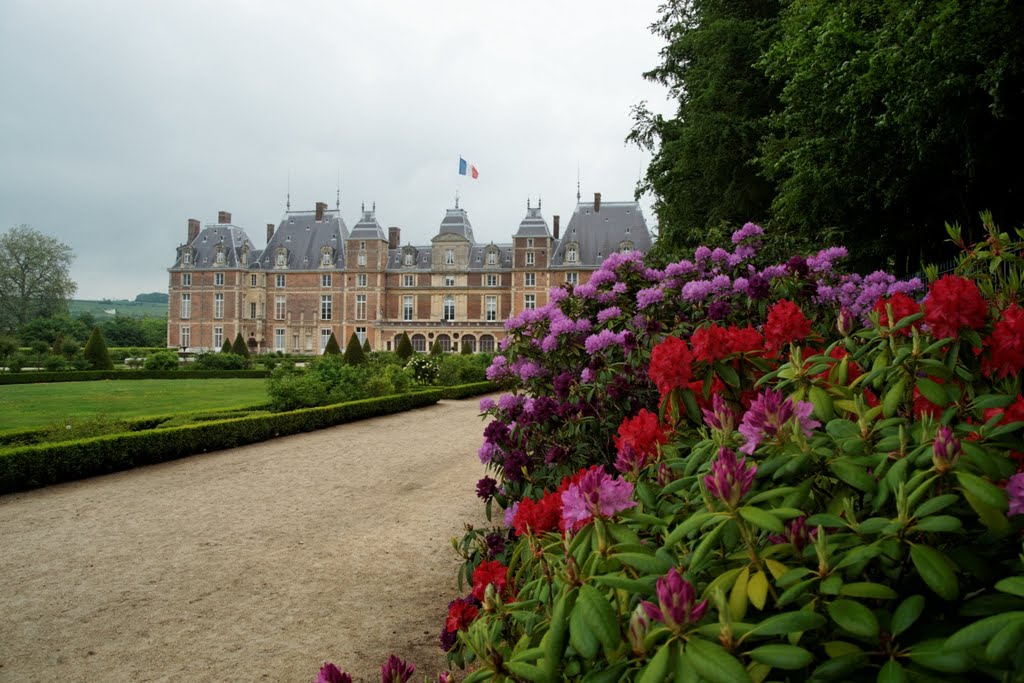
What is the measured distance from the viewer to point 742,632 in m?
0.95

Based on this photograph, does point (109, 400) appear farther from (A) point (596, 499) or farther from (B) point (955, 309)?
(B) point (955, 309)

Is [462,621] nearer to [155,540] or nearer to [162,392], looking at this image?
[155,540]

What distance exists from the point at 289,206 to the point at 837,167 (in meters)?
49.1

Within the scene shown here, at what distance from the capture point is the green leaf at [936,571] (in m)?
0.94

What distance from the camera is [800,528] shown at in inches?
43.1

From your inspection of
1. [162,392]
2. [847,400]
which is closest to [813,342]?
[847,400]

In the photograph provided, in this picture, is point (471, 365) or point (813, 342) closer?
point (813, 342)

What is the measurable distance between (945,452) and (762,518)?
1.17 feet

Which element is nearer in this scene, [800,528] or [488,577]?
[800,528]

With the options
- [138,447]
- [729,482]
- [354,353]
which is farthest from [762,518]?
[354,353]

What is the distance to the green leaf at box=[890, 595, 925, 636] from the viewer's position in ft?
3.08

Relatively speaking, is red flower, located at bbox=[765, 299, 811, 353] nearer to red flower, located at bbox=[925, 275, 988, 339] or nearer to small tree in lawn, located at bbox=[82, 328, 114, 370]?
red flower, located at bbox=[925, 275, 988, 339]

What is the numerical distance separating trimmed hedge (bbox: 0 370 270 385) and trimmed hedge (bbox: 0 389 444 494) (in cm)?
1133

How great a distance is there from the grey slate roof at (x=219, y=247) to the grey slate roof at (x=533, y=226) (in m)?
21.4
